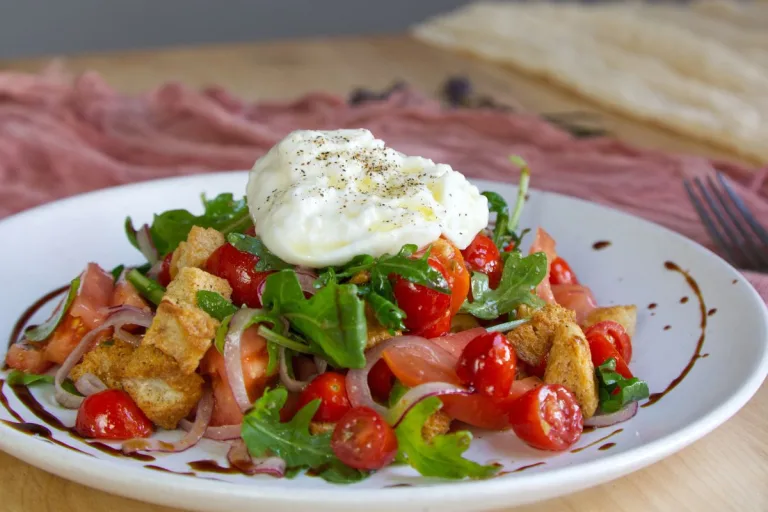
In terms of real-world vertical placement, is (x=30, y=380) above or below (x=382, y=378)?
below

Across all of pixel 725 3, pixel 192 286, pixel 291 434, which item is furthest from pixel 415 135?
pixel 725 3

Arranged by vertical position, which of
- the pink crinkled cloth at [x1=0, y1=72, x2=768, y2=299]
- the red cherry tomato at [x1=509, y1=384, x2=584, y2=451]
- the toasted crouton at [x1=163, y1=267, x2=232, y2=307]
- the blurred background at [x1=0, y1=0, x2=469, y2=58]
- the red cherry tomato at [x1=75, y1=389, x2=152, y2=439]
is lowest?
the blurred background at [x1=0, y1=0, x2=469, y2=58]

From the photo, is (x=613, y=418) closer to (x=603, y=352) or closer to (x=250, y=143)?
(x=603, y=352)

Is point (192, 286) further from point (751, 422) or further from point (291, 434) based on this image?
point (751, 422)

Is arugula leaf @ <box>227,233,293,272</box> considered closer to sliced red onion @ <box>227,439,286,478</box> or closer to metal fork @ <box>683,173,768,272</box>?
sliced red onion @ <box>227,439,286,478</box>

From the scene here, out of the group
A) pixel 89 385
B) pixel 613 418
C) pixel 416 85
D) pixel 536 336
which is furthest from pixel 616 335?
pixel 416 85

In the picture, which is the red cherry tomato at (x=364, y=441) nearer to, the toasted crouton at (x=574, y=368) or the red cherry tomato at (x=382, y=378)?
the red cherry tomato at (x=382, y=378)

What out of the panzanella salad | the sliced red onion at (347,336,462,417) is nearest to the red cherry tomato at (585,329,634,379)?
the panzanella salad

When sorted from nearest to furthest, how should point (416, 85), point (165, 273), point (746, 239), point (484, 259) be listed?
point (484, 259) → point (165, 273) → point (746, 239) → point (416, 85)
